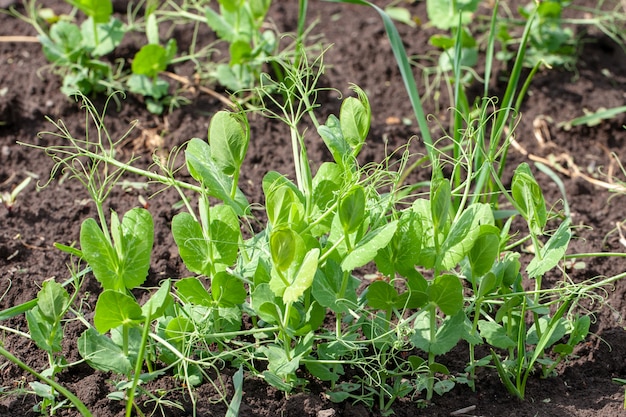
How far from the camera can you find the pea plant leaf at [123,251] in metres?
1.44

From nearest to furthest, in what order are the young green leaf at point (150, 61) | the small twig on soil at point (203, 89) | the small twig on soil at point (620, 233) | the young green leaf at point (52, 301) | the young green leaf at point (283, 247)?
the young green leaf at point (283, 247)
the young green leaf at point (52, 301)
the small twig on soil at point (620, 233)
the young green leaf at point (150, 61)
the small twig on soil at point (203, 89)

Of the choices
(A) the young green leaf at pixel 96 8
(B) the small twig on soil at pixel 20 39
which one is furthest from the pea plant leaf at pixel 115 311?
(B) the small twig on soil at pixel 20 39

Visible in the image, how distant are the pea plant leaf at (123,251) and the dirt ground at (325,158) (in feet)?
0.72

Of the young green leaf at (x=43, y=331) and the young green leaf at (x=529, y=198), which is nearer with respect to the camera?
the young green leaf at (x=43, y=331)

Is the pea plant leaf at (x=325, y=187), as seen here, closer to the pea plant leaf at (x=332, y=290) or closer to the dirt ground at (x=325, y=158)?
the pea plant leaf at (x=332, y=290)

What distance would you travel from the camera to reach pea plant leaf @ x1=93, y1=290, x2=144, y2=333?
1.38m

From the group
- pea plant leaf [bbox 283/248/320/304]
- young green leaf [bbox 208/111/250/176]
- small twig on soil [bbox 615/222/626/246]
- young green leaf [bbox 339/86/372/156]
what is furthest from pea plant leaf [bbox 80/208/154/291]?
small twig on soil [bbox 615/222/626/246]

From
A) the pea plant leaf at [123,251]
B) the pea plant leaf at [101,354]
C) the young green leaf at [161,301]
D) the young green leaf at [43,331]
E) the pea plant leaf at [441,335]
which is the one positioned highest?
the pea plant leaf at [123,251]

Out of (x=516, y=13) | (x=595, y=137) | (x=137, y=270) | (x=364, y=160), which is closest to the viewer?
(x=137, y=270)

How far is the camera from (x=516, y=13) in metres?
3.03

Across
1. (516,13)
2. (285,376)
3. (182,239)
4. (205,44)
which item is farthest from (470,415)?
(516,13)

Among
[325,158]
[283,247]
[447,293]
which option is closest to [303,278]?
[283,247]

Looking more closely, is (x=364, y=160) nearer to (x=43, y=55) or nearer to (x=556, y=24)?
(x=556, y=24)

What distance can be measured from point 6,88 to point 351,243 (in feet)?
4.82
